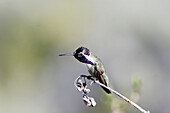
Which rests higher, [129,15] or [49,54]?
[129,15]

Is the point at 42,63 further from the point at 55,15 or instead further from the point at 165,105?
the point at 165,105

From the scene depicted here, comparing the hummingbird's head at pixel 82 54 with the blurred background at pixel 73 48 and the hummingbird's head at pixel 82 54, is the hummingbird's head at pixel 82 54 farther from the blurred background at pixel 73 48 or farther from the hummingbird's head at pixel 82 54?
the blurred background at pixel 73 48

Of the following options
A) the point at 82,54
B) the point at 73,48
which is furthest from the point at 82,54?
the point at 73,48

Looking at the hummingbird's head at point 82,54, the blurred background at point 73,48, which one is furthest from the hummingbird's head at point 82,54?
the blurred background at point 73,48

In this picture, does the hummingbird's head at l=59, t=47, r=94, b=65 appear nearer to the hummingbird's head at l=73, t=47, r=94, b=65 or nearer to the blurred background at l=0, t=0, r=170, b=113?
the hummingbird's head at l=73, t=47, r=94, b=65

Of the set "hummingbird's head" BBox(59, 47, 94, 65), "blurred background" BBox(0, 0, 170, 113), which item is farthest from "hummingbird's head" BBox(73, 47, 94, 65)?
"blurred background" BBox(0, 0, 170, 113)

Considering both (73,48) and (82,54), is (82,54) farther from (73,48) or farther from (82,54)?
(73,48)

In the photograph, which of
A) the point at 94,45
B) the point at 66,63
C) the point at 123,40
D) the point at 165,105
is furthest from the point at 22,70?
the point at 165,105

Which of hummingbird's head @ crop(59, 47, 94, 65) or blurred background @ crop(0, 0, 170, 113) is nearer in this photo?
hummingbird's head @ crop(59, 47, 94, 65)
